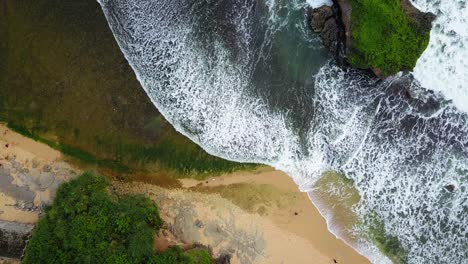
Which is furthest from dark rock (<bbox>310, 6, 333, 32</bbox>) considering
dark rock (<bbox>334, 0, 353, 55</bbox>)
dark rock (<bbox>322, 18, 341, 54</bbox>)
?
dark rock (<bbox>334, 0, 353, 55</bbox>)

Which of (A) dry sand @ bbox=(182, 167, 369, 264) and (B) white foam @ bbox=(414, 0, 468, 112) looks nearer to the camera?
(A) dry sand @ bbox=(182, 167, 369, 264)

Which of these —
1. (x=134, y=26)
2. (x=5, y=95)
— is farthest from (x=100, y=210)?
(x=134, y=26)

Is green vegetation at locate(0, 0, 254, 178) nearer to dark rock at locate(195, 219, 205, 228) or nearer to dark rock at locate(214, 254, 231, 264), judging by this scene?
dark rock at locate(195, 219, 205, 228)

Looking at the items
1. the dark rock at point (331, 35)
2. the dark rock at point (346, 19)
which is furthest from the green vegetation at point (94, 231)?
the dark rock at point (346, 19)

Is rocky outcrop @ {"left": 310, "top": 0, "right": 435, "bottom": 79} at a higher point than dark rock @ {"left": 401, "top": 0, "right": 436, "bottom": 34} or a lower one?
lower

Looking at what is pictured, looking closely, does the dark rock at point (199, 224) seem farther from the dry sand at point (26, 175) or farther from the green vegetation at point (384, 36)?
the green vegetation at point (384, 36)

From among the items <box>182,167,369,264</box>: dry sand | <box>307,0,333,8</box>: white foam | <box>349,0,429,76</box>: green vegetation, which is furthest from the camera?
<box>307,0,333,8</box>: white foam

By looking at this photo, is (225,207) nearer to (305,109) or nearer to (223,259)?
(223,259)

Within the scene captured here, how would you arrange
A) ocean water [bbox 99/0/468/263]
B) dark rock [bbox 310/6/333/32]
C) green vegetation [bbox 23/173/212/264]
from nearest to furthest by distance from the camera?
green vegetation [bbox 23/173/212/264], dark rock [bbox 310/6/333/32], ocean water [bbox 99/0/468/263]
